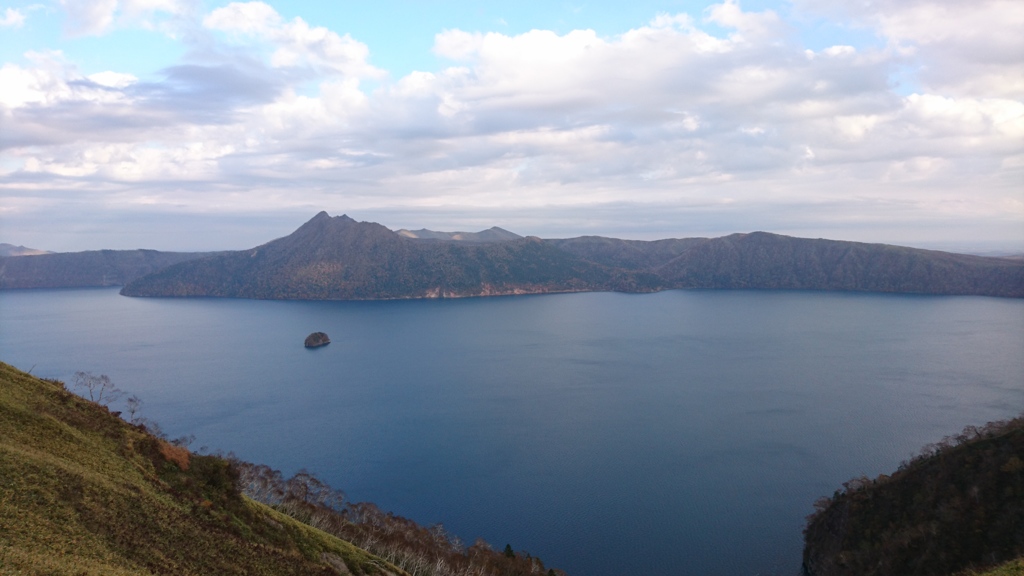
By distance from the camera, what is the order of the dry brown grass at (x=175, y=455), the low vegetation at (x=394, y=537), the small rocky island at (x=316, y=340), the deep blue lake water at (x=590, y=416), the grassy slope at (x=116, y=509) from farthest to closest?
1. the small rocky island at (x=316, y=340)
2. the deep blue lake water at (x=590, y=416)
3. the low vegetation at (x=394, y=537)
4. the dry brown grass at (x=175, y=455)
5. the grassy slope at (x=116, y=509)

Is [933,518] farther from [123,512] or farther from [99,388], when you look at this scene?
[99,388]

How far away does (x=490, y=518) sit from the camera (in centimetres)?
6050

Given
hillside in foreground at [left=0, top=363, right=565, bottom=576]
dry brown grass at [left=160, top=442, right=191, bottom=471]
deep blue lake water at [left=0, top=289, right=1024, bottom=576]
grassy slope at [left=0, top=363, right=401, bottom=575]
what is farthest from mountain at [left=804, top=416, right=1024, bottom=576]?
dry brown grass at [left=160, top=442, right=191, bottom=471]

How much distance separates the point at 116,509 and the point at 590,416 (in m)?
75.6

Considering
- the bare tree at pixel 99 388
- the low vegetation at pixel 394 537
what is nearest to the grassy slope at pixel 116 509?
the low vegetation at pixel 394 537

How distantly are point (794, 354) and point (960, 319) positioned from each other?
9922 centimetres

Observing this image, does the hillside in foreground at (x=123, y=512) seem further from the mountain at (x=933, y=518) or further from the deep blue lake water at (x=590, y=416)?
the mountain at (x=933, y=518)

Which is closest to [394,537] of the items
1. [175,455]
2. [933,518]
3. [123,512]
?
[175,455]

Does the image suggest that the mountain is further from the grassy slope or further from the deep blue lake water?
the grassy slope

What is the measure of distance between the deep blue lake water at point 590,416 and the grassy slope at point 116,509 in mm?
29986

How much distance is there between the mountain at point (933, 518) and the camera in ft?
134

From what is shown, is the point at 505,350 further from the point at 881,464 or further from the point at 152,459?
the point at 152,459

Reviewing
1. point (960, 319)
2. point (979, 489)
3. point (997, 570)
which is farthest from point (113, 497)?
point (960, 319)

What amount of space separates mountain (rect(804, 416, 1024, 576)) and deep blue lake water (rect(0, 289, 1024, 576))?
524 centimetres
